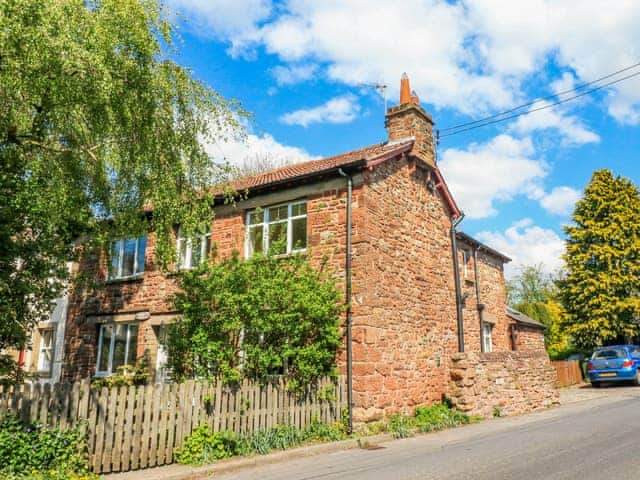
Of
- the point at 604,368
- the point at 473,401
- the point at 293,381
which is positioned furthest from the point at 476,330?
the point at 293,381

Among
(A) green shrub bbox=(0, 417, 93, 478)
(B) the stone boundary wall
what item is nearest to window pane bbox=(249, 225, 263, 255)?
(B) the stone boundary wall

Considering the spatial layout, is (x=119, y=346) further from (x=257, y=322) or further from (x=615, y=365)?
(x=615, y=365)

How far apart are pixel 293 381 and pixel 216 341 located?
1.78 meters

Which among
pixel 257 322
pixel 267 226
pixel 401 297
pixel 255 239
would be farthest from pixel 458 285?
pixel 257 322

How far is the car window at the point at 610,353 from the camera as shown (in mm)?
22030

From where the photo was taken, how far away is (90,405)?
302 inches

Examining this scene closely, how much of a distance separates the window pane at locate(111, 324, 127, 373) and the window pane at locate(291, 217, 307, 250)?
262 inches

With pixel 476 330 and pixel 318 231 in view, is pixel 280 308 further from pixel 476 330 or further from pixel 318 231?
pixel 476 330

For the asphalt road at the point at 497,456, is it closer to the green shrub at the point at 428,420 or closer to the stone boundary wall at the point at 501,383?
the green shrub at the point at 428,420

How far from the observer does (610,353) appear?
22.4 m

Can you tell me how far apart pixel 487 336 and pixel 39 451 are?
53.9 ft

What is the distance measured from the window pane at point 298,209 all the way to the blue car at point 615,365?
55.0 feet

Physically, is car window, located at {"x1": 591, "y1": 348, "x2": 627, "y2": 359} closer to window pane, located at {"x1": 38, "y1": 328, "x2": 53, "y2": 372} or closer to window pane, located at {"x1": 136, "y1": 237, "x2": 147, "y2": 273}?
window pane, located at {"x1": 136, "y1": 237, "x2": 147, "y2": 273}

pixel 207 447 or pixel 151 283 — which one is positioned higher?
pixel 151 283
